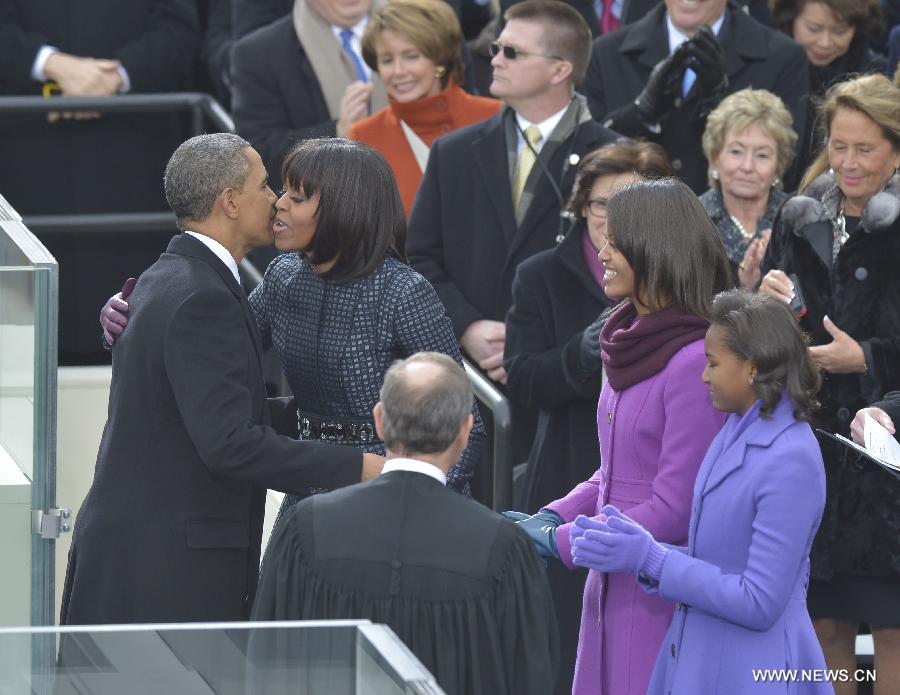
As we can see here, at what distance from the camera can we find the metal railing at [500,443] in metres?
5.45

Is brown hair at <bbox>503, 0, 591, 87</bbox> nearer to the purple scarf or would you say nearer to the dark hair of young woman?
the dark hair of young woman

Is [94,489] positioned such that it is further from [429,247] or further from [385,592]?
[429,247]

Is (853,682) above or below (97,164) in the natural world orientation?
below

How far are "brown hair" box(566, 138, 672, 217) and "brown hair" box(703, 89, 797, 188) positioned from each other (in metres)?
0.75

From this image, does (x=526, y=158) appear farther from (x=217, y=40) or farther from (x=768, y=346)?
(x=768, y=346)

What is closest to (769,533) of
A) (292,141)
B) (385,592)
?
(385,592)

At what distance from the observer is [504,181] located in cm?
615

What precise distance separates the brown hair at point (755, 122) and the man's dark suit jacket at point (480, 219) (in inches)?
14.3

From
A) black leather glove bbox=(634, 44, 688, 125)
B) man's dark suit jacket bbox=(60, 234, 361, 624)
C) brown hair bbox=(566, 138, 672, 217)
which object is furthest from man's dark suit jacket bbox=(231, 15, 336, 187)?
man's dark suit jacket bbox=(60, 234, 361, 624)

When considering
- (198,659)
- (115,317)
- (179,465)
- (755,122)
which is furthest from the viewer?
(755,122)

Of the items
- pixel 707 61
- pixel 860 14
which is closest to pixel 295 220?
pixel 707 61

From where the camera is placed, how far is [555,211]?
6.09m

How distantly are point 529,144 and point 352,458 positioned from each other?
235 cm

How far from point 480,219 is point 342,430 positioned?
1965 millimetres
